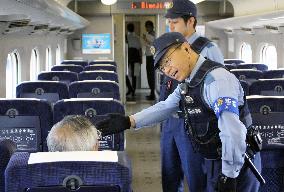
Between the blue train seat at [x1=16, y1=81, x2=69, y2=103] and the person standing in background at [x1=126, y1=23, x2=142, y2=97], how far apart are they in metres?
9.62

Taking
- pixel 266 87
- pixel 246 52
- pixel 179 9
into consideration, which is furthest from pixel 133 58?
pixel 179 9

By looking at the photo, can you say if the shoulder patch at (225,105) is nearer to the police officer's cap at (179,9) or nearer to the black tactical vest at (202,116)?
the black tactical vest at (202,116)

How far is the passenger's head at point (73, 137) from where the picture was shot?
2553 millimetres

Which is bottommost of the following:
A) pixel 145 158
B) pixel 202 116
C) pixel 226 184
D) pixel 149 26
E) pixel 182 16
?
pixel 145 158

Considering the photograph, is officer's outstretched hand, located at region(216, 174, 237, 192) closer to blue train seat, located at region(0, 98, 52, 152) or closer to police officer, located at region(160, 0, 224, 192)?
police officer, located at region(160, 0, 224, 192)

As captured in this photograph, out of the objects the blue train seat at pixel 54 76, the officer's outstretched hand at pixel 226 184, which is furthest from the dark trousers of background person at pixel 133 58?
the officer's outstretched hand at pixel 226 184

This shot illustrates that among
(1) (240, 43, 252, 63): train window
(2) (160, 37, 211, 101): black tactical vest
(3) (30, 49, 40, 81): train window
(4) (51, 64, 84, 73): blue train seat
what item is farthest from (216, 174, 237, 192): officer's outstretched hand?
(1) (240, 43, 252, 63): train window

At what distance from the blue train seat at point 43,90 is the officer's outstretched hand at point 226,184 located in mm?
3570

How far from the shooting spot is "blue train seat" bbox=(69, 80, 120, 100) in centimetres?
620

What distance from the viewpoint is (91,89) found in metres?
6.32

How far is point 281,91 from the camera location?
6.34 m

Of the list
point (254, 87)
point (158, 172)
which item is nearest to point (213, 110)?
point (254, 87)

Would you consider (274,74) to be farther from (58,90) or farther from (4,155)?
(4,155)

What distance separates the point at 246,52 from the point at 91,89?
853cm
